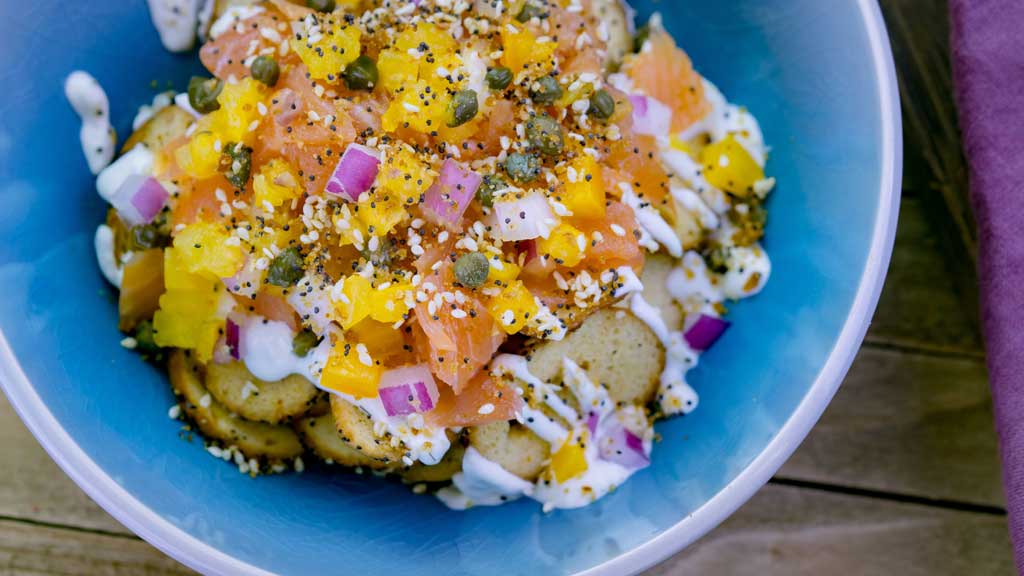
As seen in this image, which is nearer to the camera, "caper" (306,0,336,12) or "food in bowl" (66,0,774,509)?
"food in bowl" (66,0,774,509)

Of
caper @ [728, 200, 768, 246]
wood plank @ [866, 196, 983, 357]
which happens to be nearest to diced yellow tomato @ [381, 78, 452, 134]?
caper @ [728, 200, 768, 246]

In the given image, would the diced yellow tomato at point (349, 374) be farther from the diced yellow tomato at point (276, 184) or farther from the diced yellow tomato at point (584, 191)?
A: the diced yellow tomato at point (584, 191)

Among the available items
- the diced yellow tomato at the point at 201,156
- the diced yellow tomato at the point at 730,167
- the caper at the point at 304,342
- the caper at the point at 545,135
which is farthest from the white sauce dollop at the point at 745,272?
the diced yellow tomato at the point at 201,156

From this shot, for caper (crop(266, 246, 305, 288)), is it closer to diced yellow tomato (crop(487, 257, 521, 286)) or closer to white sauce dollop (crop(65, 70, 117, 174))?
diced yellow tomato (crop(487, 257, 521, 286))

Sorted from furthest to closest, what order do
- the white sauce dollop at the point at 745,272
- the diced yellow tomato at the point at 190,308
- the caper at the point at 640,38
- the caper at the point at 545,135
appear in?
the caper at the point at 640,38 < the white sauce dollop at the point at 745,272 < the diced yellow tomato at the point at 190,308 < the caper at the point at 545,135

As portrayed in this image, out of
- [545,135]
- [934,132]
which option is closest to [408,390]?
[545,135]

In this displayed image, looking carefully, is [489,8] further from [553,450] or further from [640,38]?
[553,450]
